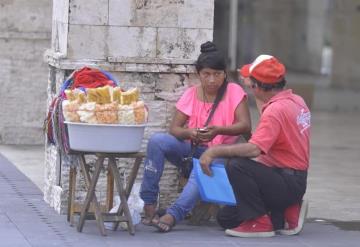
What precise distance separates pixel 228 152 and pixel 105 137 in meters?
0.81

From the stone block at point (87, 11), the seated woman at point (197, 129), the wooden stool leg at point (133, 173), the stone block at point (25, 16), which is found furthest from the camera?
the stone block at point (25, 16)

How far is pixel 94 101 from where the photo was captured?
7.71 m

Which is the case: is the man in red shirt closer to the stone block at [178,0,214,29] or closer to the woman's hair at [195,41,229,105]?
the woman's hair at [195,41,229,105]

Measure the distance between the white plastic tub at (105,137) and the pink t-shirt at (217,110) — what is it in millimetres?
646

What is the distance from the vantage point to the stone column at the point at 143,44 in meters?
8.52

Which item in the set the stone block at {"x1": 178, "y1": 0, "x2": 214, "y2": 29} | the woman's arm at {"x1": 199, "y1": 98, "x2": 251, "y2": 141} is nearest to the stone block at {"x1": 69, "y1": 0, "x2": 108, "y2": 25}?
the stone block at {"x1": 178, "y1": 0, "x2": 214, "y2": 29}

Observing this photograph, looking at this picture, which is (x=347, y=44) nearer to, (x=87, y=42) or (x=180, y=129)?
(x=87, y=42)

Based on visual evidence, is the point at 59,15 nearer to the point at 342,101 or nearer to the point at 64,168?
the point at 64,168

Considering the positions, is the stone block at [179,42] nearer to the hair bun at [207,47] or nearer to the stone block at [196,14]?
the stone block at [196,14]

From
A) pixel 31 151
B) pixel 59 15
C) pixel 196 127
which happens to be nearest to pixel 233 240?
pixel 196 127

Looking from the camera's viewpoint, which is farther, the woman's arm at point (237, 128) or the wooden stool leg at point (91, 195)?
the woman's arm at point (237, 128)

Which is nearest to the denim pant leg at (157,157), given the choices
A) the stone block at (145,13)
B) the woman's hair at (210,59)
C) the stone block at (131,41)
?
the woman's hair at (210,59)

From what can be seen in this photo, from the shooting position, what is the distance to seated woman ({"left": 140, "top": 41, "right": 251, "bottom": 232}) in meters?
8.09

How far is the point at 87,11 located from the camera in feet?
27.9
